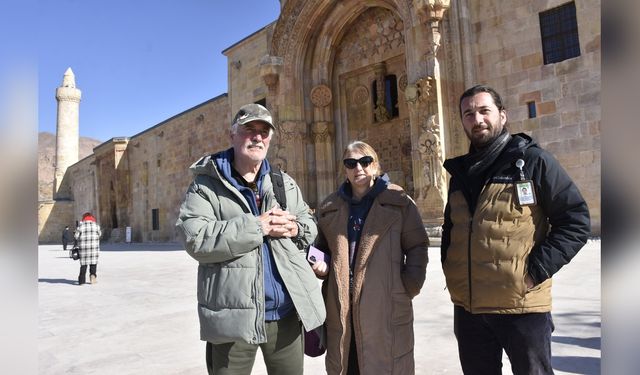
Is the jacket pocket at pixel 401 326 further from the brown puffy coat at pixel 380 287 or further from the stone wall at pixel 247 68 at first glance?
the stone wall at pixel 247 68

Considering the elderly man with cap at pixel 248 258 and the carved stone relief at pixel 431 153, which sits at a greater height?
the carved stone relief at pixel 431 153

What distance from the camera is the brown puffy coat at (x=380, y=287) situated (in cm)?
221

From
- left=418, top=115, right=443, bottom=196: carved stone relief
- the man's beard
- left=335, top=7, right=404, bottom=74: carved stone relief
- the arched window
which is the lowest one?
the man's beard

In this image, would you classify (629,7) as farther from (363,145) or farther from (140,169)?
(140,169)

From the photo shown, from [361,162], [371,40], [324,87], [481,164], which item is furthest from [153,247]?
[481,164]

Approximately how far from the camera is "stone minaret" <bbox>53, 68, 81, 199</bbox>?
41188 mm

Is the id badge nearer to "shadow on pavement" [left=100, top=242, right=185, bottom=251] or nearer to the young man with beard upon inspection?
the young man with beard

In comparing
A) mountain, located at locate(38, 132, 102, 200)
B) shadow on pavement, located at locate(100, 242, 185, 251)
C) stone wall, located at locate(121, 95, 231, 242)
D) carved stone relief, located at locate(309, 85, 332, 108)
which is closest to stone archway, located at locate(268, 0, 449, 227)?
carved stone relief, located at locate(309, 85, 332, 108)

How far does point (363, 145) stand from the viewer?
2.49m

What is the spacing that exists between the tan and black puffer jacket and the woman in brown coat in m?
0.35

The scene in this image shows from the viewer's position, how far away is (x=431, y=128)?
33.0 feet

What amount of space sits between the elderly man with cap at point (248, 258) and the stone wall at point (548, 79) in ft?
28.0

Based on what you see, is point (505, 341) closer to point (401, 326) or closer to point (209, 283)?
point (401, 326)

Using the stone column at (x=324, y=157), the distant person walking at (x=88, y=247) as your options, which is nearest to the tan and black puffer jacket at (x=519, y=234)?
the distant person walking at (x=88, y=247)
